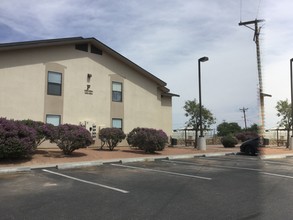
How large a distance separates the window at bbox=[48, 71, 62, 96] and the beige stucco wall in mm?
321

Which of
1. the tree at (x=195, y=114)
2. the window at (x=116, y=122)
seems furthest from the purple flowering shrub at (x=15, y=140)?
the tree at (x=195, y=114)

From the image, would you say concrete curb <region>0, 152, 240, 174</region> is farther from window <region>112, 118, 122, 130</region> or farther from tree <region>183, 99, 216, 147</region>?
tree <region>183, 99, 216, 147</region>

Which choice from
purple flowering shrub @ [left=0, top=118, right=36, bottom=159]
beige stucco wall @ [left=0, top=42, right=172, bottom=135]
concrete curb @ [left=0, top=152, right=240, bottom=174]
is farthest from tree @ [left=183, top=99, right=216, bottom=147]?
purple flowering shrub @ [left=0, top=118, right=36, bottom=159]

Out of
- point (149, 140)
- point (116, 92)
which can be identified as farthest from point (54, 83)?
point (149, 140)

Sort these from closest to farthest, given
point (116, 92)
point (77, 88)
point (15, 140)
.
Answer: point (15, 140) → point (77, 88) → point (116, 92)

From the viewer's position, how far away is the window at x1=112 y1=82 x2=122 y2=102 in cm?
2580

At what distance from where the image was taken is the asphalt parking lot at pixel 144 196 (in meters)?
6.59

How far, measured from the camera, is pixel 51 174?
40.6ft

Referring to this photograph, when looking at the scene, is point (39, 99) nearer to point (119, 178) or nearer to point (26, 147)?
point (26, 147)

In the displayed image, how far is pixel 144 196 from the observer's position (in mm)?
8250

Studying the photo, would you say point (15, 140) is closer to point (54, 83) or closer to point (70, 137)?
point (70, 137)

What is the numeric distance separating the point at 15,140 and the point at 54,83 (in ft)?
26.9

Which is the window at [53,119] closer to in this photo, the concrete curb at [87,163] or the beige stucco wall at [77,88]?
the beige stucco wall at [77,88]

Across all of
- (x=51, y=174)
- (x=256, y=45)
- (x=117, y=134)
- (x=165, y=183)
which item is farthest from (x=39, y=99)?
(x=256, y=45)
